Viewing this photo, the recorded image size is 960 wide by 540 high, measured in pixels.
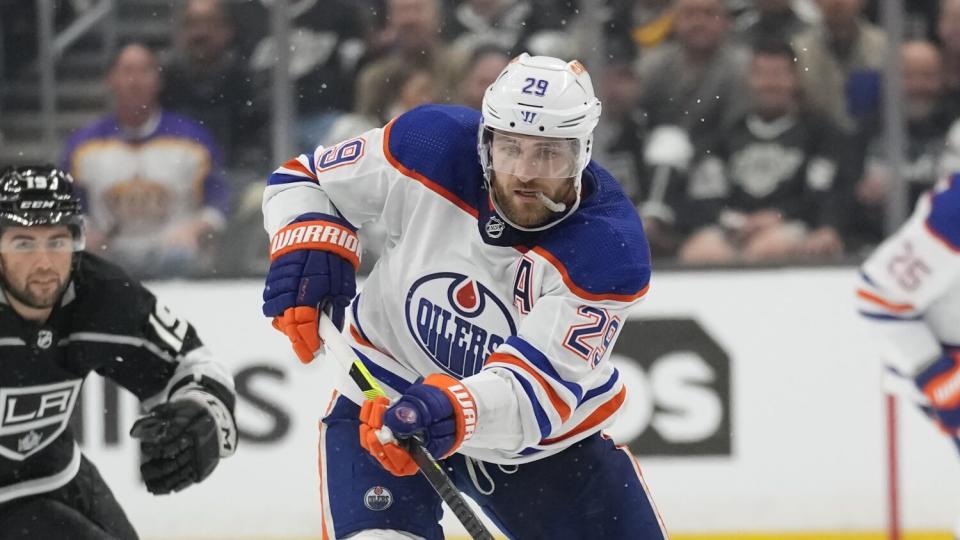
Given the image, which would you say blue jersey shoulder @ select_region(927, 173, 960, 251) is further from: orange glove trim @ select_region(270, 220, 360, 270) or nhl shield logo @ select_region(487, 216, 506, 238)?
orange glove trim @ select_region(270, 220, 360, 270)

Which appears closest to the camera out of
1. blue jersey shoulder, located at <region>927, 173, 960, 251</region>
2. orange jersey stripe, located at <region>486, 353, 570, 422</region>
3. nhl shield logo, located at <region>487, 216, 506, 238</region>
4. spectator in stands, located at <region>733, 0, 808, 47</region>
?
orange jersey stripe, located at <region>486, 353, 570, 422</region>

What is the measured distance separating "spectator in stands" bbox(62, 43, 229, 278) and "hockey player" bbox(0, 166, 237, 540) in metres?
1.60

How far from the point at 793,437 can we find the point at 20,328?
267cm

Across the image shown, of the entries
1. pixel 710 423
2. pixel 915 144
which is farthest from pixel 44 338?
pixel 915 144

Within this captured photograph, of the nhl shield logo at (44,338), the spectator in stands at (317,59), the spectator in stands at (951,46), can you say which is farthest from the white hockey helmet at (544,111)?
the spectator in stands at (951,46)

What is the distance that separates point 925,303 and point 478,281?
135cm

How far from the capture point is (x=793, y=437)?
5246mm

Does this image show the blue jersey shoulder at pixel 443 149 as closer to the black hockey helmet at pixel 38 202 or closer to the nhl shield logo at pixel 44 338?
the black hockey helmet at pixel 38 202

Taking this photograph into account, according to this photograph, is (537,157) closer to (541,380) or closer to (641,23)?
(541,380)

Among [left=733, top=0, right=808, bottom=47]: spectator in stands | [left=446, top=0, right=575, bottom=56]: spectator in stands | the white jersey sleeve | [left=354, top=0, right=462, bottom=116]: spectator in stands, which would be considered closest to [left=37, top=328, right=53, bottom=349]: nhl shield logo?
the white jersey sleeve

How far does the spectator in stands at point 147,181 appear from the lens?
17.1 feet

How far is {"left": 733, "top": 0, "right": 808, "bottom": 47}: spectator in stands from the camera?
17.4 ft

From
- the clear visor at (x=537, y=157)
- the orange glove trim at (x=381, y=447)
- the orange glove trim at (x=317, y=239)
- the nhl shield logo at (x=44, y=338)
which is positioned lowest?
the orange glove trim at (x=381, y=447)

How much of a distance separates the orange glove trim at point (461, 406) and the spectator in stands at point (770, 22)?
2.71m
